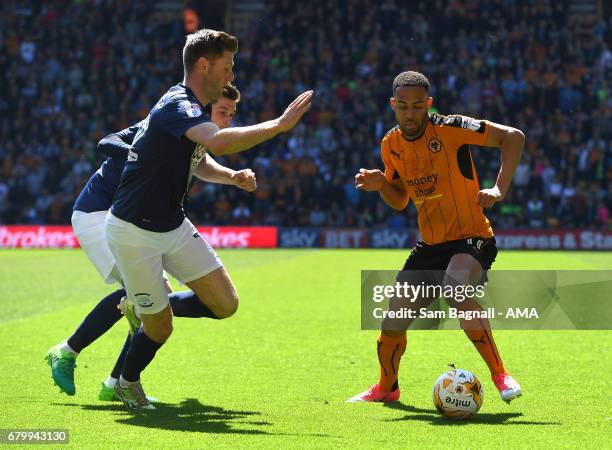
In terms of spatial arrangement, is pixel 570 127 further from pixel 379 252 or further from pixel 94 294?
pixel 94 294

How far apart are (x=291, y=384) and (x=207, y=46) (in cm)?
279

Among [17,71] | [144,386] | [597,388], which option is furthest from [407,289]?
[17,71]

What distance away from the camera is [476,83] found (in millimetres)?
31156

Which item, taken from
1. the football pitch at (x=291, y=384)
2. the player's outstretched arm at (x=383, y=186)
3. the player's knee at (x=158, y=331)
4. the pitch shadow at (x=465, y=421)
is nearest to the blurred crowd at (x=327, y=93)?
the football pitch at (x=291, y=384)

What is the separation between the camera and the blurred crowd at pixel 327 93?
2947 cm

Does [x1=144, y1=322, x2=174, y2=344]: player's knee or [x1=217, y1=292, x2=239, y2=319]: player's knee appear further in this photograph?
[x1=217, y1=292, x2=239, y2=319]: player's knee

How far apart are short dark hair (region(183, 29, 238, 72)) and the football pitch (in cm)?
231

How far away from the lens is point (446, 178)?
7.26 m

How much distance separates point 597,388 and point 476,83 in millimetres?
24113

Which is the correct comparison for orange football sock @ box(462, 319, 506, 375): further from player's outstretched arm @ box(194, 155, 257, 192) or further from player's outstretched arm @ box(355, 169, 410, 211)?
player's outstretched arm @ box(194, 155, 257, 192)

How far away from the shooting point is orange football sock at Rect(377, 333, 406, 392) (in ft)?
24.2

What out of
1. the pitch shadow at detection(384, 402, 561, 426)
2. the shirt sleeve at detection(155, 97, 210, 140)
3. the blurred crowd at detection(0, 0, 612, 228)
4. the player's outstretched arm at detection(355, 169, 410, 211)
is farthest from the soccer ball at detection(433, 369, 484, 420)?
the blurred crowd at detection(0, 0, 612, 228)

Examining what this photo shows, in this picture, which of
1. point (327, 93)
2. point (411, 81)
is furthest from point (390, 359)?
point (327, 93)

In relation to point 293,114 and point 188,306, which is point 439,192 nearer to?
point 293,114
